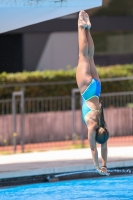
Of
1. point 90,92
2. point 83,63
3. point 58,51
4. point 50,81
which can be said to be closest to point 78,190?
point 90,92

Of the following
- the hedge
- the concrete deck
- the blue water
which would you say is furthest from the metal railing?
the blue water

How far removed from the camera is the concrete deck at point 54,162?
33.4 feet

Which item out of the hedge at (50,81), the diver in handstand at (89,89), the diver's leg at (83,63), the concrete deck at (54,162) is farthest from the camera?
the hedge at (50,81)

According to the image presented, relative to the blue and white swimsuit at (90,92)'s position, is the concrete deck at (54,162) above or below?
below

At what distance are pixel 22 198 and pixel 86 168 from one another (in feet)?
5.92

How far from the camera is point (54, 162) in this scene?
11172 mm

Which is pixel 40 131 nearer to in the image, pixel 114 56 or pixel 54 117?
pixel 54 117

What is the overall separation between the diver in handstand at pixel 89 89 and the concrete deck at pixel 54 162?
2166 mm

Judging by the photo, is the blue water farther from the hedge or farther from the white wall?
the white wall

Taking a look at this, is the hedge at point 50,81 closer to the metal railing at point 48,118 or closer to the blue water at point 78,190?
the metal railing at point 48,118

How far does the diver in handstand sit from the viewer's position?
8.12m

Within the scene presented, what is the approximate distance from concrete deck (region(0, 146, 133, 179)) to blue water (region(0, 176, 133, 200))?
25 centimetres

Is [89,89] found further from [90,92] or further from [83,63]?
[83,63]

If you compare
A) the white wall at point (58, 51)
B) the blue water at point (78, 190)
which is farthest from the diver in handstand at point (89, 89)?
the white wall at point (58, 51)
